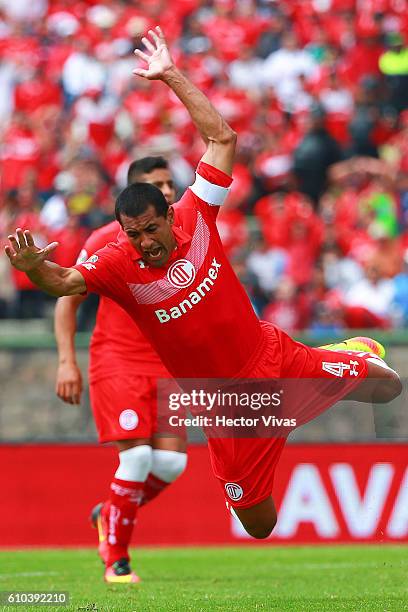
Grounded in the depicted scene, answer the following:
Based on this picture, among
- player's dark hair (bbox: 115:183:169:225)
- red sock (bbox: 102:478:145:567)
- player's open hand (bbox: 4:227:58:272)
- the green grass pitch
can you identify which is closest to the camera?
player's open hand (bbox: 4:227:58:272)

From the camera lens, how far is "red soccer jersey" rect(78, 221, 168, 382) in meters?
9.42

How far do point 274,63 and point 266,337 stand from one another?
10734 mm

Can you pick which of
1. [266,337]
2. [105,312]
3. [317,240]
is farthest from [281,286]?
[266,337]

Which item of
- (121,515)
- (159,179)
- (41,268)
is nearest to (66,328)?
(159,179)

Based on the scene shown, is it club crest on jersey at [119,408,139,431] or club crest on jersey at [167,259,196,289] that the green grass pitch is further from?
club crest on jersey at [167,259,196,289]

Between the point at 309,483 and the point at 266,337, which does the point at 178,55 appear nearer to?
the point at 309,483

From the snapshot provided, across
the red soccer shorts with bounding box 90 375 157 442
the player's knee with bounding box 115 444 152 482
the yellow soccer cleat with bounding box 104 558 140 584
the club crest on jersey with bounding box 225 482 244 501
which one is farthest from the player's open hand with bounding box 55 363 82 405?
the club crest on jersey with bounding box 225 482 244 501

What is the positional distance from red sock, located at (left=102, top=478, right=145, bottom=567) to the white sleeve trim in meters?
2.60

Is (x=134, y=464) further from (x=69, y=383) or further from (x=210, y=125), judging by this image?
(x=210, y=125)

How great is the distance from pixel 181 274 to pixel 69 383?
7.04 ft

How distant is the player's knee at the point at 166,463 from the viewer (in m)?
9.61

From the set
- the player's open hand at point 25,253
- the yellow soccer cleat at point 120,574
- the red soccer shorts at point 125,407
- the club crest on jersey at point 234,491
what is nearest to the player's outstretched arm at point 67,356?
the red soccer shorts at point 125,407

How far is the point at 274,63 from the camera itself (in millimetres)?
17906

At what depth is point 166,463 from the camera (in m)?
9.62
